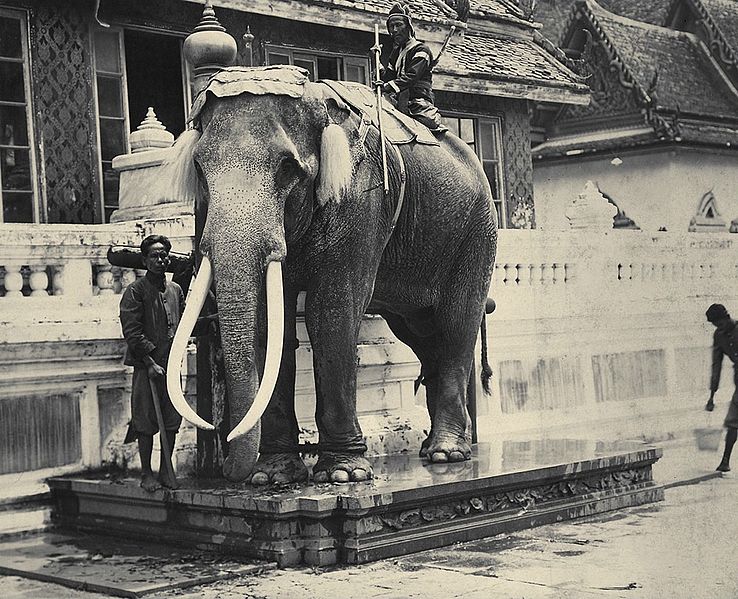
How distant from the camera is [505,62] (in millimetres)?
19859

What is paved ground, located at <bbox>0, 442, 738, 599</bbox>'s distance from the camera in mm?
7285

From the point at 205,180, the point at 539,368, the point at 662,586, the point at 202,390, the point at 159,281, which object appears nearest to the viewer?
the point at 662,586

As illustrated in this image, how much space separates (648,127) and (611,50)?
2124mm

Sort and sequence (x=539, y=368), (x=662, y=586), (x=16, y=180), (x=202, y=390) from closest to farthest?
(x=662, y=586) → (x=202, y=390) → (x=16, y=180) → (x=539, y=368)

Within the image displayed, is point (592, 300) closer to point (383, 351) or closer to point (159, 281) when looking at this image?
point (383, 351)

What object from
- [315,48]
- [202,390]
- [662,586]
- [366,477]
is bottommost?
[662,586]

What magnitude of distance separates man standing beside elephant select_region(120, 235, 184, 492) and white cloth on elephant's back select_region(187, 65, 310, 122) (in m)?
1.05

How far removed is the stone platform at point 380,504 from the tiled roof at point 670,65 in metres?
18.1

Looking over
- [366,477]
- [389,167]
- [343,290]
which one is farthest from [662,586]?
[389,167]

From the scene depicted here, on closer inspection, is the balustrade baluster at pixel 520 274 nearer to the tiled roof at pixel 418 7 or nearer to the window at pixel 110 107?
the tiled roof at pixel 418 7

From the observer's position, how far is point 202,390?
959cm

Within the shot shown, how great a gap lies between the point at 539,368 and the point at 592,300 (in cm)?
129

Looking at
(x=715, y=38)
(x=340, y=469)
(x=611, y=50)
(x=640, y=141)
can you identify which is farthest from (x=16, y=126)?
(x=715, y=38)

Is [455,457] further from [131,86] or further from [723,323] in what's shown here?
[131,86]
